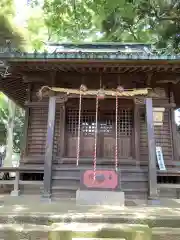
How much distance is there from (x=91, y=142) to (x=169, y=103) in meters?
3.10

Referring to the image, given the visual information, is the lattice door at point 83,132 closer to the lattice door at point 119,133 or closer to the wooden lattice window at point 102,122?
the wooden lattice window at point 102,122

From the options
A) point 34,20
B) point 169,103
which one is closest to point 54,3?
point 34,20

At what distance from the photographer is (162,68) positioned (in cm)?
716

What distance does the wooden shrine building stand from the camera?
6934mm

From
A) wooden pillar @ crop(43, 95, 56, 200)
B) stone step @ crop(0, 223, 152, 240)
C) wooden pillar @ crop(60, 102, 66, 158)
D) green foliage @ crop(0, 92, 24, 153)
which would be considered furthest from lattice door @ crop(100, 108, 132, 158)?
green foliage @ crop(0, 92, 24, 153)

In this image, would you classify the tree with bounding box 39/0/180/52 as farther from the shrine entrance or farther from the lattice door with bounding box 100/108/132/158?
the lattice door with bounding box 100/108/132/158

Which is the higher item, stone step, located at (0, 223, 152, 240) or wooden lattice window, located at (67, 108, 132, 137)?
wooden lattice window, located at (67, 108, 132, 137)

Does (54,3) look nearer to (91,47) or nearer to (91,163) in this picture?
(91,47)

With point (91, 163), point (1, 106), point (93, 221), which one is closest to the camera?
point (93, 221)

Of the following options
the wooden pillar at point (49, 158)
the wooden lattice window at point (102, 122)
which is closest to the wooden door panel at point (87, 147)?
the wooden lattice window at point (102, 122)

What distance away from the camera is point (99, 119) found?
8.68 metres

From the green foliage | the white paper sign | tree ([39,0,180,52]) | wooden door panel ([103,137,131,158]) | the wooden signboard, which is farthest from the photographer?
the green foliage

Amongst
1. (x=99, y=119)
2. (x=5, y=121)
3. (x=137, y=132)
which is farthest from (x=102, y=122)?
(x=5, y=121)

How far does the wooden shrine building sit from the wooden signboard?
0.54 m
